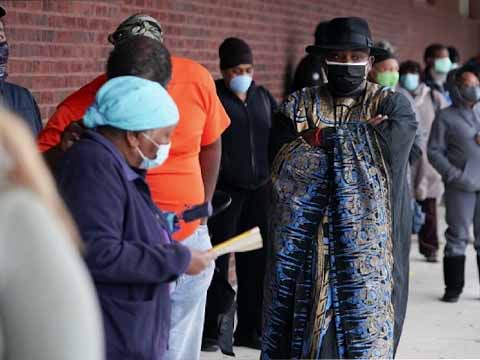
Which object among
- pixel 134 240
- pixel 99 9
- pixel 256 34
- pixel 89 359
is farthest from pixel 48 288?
pixel 256 34

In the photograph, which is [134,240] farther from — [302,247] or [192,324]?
[302,247]

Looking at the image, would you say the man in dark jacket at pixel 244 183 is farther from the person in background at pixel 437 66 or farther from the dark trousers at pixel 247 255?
the person in background at pixel 437 66

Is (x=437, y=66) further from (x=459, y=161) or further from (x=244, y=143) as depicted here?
(x=244, y=143)

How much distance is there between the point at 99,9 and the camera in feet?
22.8

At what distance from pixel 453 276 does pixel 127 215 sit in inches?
221

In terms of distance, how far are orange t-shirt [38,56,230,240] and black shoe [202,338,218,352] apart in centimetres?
228

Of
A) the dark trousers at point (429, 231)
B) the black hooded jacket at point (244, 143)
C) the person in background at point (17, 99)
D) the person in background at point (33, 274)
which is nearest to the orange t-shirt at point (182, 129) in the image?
the person in background at point (17, 99)

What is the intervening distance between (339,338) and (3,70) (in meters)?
1.95

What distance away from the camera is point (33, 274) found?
188cm

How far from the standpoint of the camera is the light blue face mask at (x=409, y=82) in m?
11.1

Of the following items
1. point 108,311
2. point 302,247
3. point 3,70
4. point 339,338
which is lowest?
point 339,338

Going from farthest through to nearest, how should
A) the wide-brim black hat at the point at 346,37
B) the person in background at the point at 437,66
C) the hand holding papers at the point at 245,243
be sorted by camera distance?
the person in background at the point at 437,66 < the wide-brim black hat at the point at 346,37 < the hand holding papers at the point at 245,243

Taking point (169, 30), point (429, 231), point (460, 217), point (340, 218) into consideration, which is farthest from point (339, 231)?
point (429, 231)

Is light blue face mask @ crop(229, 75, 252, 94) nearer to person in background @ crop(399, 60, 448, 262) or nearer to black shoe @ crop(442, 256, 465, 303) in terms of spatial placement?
black shoe @ crop(442, 256, 465, 303)
